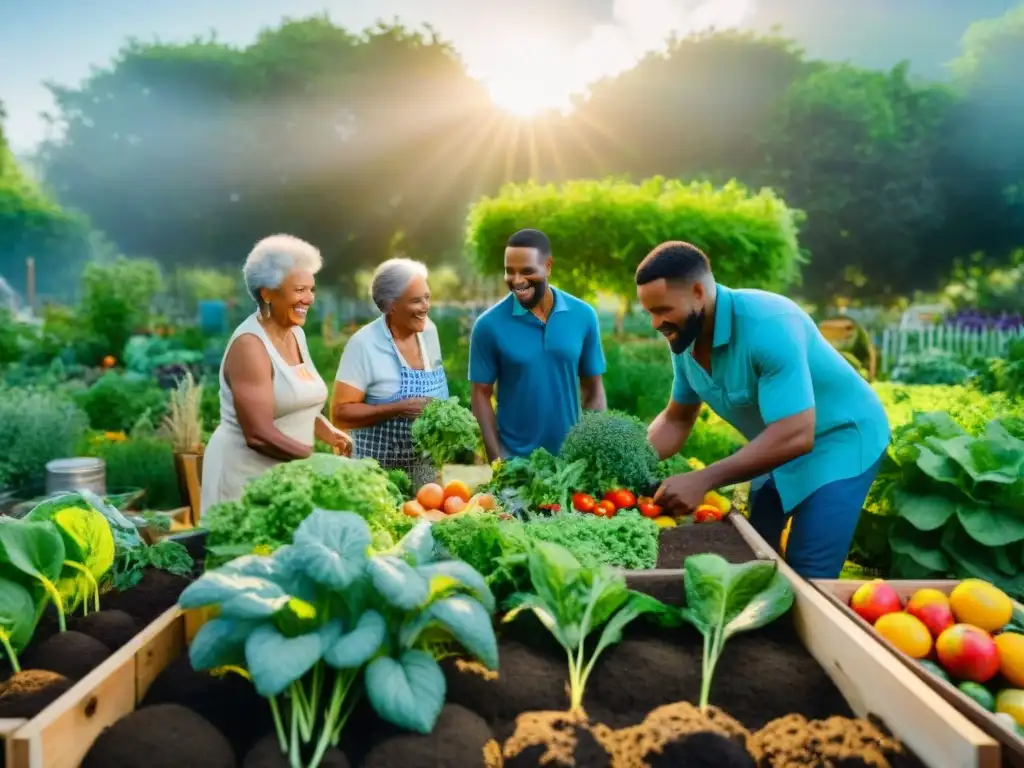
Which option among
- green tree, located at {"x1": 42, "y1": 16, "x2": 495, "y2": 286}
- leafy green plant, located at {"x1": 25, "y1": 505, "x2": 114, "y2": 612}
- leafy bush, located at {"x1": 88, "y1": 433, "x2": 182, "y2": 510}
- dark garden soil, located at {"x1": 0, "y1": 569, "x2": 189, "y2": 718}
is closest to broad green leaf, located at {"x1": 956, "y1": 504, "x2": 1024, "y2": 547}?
dark garden soil, located at {"x1": 0, "y1": 569, "x2": 189, "y2": 718}

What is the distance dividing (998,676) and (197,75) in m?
33.3

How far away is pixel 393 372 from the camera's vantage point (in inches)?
172

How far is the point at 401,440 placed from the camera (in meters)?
4.35

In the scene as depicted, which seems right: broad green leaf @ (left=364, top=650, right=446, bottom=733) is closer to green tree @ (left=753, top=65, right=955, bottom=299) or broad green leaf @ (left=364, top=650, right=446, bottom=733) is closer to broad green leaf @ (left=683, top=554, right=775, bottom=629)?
broad green leaf @ (left=683, top=554, right=775, bottom=629)

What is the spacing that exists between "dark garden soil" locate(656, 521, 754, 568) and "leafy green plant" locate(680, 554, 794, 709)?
35cm

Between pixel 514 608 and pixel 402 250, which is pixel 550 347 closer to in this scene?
pixel 514 608

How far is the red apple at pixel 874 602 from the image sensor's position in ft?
8.34

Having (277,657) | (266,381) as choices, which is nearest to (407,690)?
(277,657)

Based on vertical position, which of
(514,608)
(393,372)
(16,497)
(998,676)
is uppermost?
(393,372)

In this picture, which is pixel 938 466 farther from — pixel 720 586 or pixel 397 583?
pixel 397 583

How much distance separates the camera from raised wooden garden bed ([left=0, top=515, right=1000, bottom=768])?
1.68m

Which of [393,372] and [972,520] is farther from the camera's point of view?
[393,372]

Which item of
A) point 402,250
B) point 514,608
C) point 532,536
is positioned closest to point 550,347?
point 532,536

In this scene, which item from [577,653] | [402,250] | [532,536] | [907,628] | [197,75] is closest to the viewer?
[577,653]
